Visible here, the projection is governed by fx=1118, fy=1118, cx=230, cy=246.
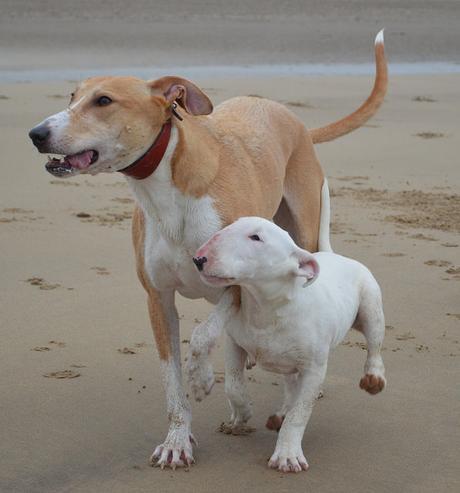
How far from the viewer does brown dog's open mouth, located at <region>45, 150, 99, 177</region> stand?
450 centimetres

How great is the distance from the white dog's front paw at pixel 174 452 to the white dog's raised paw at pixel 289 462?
0.37 metres

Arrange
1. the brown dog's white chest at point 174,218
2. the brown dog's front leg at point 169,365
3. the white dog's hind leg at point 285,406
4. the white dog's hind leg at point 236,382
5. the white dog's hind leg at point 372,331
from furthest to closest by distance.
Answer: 1. the white dog's hind leg at point 372,331
2. the white dog's hind leg at point 285,406
3. the white dog's hind leg at point 236,382
4. the brown dog's front leg at point 169,365
5. the brown dog's white chest at point 174,218

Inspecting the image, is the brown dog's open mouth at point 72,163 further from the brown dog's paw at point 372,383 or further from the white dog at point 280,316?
the brown dog's paw at point 372,383

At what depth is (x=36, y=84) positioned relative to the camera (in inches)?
628

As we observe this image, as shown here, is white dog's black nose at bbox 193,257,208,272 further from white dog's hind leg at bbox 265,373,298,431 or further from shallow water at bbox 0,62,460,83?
shallow water at bbox 0,62,460,83

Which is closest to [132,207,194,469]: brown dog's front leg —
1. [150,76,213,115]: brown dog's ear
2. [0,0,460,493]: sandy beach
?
[0,0,460,493]: sandy beach

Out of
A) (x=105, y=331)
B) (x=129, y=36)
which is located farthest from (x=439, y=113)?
(x=129, y=36)

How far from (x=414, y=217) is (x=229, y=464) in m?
4.66

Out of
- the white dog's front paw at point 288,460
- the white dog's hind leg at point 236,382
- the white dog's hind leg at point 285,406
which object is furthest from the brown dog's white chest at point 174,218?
the white dog's front paw at point 288,460

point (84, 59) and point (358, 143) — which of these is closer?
point (358, 143)

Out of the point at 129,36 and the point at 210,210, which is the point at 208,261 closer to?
the point at 210,210

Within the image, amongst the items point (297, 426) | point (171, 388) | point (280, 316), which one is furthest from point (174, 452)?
point (280, 316)

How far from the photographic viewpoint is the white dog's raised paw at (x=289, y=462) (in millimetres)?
4727

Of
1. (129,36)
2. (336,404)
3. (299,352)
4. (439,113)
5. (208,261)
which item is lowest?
(129,36)
